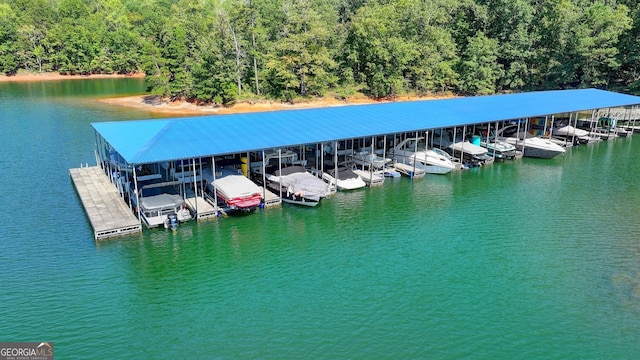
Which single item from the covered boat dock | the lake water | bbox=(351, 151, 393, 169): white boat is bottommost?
the lake water

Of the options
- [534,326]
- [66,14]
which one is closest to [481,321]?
[534,326]

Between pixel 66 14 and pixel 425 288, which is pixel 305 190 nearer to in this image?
pixel 425 288

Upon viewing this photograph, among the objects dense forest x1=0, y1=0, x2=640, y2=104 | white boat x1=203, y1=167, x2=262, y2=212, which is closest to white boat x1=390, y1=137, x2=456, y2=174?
white boat x1=203, y1=167, x2=262, y2=212

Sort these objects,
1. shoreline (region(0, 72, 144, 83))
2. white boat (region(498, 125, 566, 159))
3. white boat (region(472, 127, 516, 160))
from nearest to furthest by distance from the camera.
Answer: white boat (region(472, 127, 516, 160)) → white boat (region(498, 125, 566, 159)) → shoreline (region(0, 72, 144, 83))

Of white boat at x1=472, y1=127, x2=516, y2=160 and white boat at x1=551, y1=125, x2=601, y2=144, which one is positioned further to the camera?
white boat at x1=551, y1=125, x2=601, y2=144

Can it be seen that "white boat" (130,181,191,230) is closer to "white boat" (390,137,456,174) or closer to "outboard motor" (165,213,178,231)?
"outboard motor" (165,213,178,231)

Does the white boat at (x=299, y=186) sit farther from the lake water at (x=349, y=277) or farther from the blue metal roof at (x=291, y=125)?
the blue metal roof at (x=291, y=125)

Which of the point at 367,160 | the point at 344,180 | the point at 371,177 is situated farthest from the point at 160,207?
the point at 367,160

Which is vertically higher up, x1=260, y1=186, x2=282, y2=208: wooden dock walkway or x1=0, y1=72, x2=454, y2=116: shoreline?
x1=0, y1=72, x2=454, y2=116: shoreline
